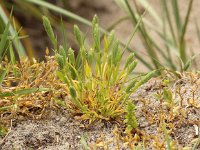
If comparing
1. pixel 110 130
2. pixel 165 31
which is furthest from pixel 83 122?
pixel 165 31

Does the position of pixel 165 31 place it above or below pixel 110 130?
above

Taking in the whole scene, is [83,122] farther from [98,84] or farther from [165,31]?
[165,31]

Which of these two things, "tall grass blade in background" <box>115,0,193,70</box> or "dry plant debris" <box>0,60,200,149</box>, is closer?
"dry plant debris" <box>0,60,200,149</box>

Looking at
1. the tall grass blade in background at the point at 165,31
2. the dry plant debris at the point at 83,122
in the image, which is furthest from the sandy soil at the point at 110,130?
the tall grass blade in background at the point at 165,31

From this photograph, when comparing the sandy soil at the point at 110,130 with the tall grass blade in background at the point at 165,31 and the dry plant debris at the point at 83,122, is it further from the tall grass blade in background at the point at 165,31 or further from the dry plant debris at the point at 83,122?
the tall grass blade in background at the point at 165,31

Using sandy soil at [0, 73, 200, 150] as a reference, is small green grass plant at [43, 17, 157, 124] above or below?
above

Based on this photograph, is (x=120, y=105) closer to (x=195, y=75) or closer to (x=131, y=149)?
(x=131, y=149)

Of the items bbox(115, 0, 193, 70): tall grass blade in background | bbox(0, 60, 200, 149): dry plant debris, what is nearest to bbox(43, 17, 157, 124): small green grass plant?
bbox(0, 60, 200, 149): dry plant debris

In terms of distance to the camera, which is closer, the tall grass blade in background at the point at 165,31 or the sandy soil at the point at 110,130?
the sandy soil at the point at 110,130

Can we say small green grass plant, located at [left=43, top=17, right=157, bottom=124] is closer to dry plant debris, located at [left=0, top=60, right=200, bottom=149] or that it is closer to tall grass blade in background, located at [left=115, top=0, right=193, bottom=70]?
dry plant debris, located at [left=0, top=60, right=200, bottom=149]

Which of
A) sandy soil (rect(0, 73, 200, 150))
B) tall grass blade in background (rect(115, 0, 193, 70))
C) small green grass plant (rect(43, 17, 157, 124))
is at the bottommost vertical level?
sandy soil (rect(0, 73, 200, 150))

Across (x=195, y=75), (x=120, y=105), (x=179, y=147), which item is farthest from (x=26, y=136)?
(x=195, y=75)
